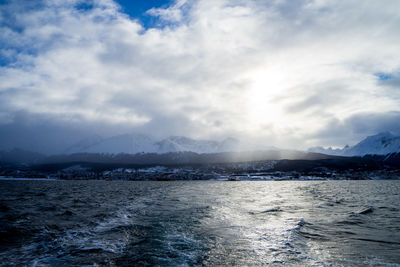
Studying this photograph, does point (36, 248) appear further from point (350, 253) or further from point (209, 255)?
point (350, 253)

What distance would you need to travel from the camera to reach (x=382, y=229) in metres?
23.2

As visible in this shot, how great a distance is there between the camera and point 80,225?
25125 millimetres

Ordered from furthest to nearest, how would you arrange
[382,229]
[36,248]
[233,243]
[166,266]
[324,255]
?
1. [382,229]
2. [233,243]
3. [36,248]
4. [324,255]
5. [166,266]

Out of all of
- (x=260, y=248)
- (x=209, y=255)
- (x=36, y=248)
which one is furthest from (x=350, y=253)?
(x=36, y=248)

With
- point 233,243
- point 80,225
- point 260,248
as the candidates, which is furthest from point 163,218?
point 260,248

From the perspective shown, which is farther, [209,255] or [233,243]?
[233,243]

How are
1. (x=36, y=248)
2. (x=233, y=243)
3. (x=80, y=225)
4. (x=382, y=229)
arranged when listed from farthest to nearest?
(x=80, y=225), (x=382, y=229), (x=233, y=243), (x=36, y=248)

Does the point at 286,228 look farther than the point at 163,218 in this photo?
No

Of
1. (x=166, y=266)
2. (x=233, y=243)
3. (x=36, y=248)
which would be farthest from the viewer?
(x=233, y=243)

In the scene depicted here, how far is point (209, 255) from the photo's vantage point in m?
15.9

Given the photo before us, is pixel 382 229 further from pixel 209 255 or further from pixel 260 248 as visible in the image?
pixel 209 255

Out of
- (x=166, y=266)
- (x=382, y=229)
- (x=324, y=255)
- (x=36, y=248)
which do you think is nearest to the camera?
(x=166, y=266)

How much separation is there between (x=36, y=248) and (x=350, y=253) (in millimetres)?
21534

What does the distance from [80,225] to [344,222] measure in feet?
92.5
